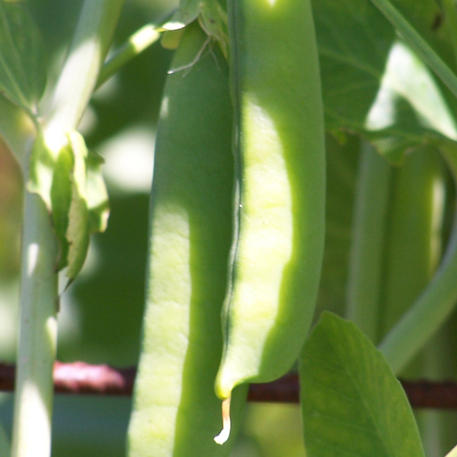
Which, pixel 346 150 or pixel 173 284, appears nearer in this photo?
pixel 173 284

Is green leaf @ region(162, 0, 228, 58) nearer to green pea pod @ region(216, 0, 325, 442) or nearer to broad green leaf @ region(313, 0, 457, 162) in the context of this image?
green pea pod @ region(216, 0, 325, 442)

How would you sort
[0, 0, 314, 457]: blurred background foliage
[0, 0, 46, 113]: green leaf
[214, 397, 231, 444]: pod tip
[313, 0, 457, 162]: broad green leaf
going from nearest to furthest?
[214, 397, 231, 444]: pod tip
[0, 0, 46, 113]: green leaf
[313, 0, 457, 162]: broad green leaf
[0, 0, 314, 457]: blurred background foliage

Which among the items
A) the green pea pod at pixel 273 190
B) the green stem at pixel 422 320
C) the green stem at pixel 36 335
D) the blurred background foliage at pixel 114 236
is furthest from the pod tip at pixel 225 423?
the blurred background foliage at pixel 114 236

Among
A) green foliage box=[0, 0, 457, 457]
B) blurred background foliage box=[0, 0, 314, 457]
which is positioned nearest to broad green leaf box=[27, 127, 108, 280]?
green foliage box=[0, 0, 457, 457]

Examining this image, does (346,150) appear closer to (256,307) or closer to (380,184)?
(380,184)

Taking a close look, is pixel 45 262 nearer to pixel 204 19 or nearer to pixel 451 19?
pixel 204 19

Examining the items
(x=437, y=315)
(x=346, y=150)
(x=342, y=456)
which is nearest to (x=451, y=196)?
(x=346, y=150)
